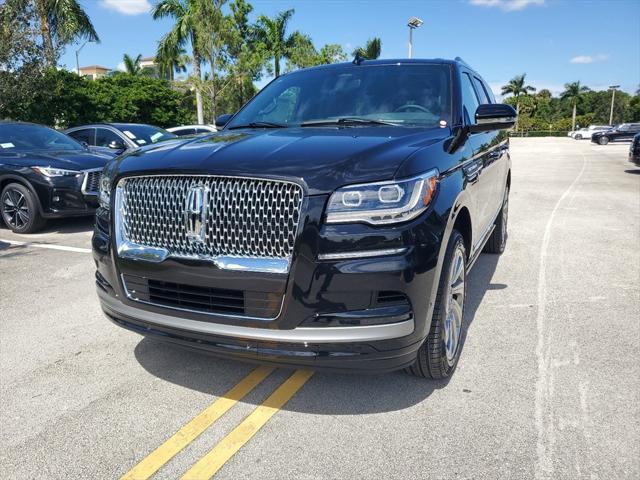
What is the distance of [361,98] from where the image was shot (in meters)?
3.94

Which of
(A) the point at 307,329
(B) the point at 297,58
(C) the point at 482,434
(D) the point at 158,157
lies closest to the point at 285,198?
(A) the point at 307,329

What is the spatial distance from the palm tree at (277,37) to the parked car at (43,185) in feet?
96.1

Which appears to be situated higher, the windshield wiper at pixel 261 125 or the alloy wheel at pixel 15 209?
the windshield wiper at pixel 261 125

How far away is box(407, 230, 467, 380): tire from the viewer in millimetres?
2859

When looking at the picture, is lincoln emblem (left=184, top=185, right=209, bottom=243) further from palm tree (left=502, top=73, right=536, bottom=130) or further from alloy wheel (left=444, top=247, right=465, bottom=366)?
palm tree (left=502, top=73, right=536, bottom=130)

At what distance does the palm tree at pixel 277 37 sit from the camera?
118 ft

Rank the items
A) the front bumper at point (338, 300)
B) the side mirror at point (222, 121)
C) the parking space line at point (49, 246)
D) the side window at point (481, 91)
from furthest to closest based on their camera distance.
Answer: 1. the parking space line at point (49, 246)
2. the side window at point (481, 91)
3. the side mirror at point (222, 121)
4. the front bumper at point (338, 300)

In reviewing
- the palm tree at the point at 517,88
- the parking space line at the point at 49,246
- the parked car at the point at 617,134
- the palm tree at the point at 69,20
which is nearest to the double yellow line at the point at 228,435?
the parking space line at the point at 49,246

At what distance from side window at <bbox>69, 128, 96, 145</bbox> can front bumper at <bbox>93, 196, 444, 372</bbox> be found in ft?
31.0

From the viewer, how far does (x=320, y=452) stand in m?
2.55

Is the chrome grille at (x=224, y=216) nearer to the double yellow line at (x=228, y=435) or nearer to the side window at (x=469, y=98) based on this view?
the double yellow line at (x=228, y=435)

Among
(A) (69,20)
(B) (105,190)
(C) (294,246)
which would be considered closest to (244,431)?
(C) (294,246)

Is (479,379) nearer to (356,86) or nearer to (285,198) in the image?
(285,198)

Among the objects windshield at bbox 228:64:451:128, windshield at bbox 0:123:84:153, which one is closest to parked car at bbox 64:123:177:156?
windshield at bbox 0:123:84:153
